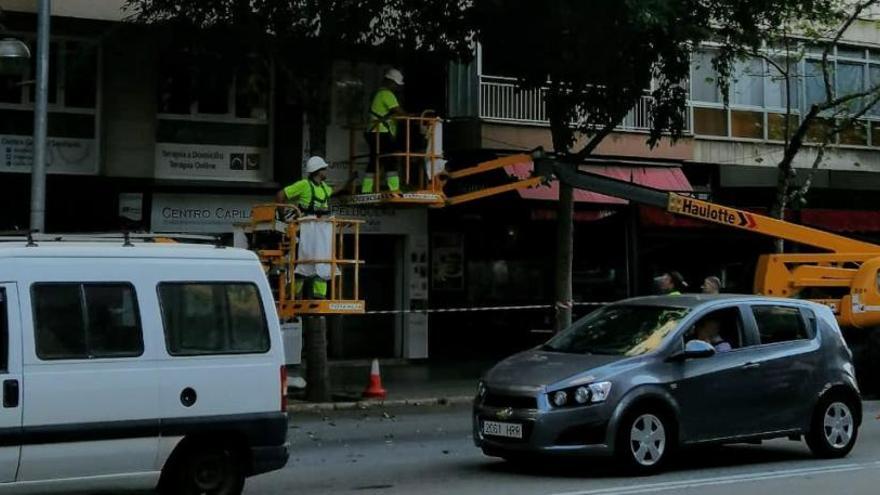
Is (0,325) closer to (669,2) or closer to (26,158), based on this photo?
(669,2)

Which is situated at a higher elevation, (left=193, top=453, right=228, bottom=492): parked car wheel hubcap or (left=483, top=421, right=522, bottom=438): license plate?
(left=483, top=421, right=522, bottom=438): license plate

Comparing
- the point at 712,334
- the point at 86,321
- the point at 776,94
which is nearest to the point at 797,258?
the point at 712,334

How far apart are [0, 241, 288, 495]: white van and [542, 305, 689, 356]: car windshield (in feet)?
11.1

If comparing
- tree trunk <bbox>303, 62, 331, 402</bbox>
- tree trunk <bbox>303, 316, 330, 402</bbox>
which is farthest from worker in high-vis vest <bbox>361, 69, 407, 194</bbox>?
tree trunk <bbox>303, 316, 330, 402</bbox>

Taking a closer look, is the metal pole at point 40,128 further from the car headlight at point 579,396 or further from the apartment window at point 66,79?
the car headlight at point 579,396

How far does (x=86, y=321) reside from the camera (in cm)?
775

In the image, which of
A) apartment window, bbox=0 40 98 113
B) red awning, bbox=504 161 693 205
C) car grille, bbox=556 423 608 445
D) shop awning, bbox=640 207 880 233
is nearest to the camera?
car grille, bbox=556 423 608 445

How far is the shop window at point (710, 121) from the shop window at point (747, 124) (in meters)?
0.26

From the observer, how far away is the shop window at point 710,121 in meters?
24.7

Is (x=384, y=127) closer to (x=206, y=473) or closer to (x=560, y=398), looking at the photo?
(x=560, y=398)

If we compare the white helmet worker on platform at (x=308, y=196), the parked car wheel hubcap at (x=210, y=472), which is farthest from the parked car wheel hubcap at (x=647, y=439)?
the white helmet worker on platform at (x=308, y=196)

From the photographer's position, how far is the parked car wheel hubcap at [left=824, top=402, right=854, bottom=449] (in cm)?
1148

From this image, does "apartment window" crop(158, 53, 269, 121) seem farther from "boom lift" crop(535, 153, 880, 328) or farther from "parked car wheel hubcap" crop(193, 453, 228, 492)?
"parked car wheel hubcap" crop(193, 453, 228, 492)

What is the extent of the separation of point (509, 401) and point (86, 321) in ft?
12.7
